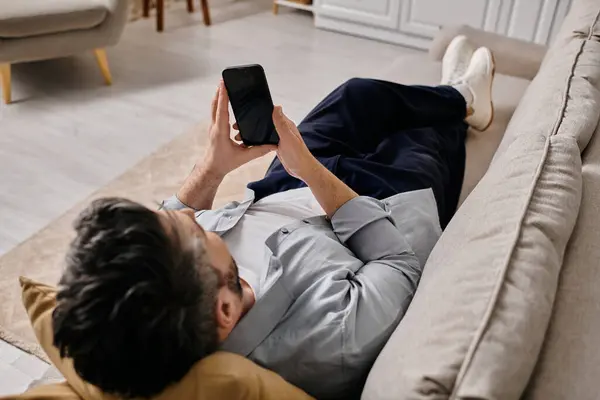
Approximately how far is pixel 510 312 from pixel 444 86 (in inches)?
47.8

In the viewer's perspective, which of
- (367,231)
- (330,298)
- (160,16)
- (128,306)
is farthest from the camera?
(160,16)

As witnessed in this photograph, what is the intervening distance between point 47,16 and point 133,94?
49cm

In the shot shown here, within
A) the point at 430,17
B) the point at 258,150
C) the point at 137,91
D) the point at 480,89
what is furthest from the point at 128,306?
the point at 430,17

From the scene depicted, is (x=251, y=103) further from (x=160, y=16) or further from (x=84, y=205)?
(x=160, y=16)

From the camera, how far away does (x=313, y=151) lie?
5.22ft

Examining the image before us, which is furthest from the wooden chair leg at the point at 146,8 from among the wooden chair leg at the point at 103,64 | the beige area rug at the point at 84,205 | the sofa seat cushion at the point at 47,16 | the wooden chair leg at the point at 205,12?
the beige area rug at the point at 84,205

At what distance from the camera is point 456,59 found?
6.91ft

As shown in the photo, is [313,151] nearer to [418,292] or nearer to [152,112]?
[418,292]

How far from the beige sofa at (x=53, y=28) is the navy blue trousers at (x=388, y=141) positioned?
1.55 m

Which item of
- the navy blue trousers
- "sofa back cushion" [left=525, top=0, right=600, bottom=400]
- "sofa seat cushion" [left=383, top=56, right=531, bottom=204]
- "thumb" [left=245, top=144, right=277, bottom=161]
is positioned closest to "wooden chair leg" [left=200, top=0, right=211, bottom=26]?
"sofa seat cushion" [left=383, top=56, right=531, bottom=204]

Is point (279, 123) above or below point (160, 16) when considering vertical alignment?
above

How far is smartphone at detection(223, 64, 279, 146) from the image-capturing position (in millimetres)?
1289

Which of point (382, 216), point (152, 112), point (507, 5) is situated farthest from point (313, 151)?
point (507, 5)

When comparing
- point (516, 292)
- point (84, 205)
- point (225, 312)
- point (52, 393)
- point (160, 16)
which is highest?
point (516, 292)
